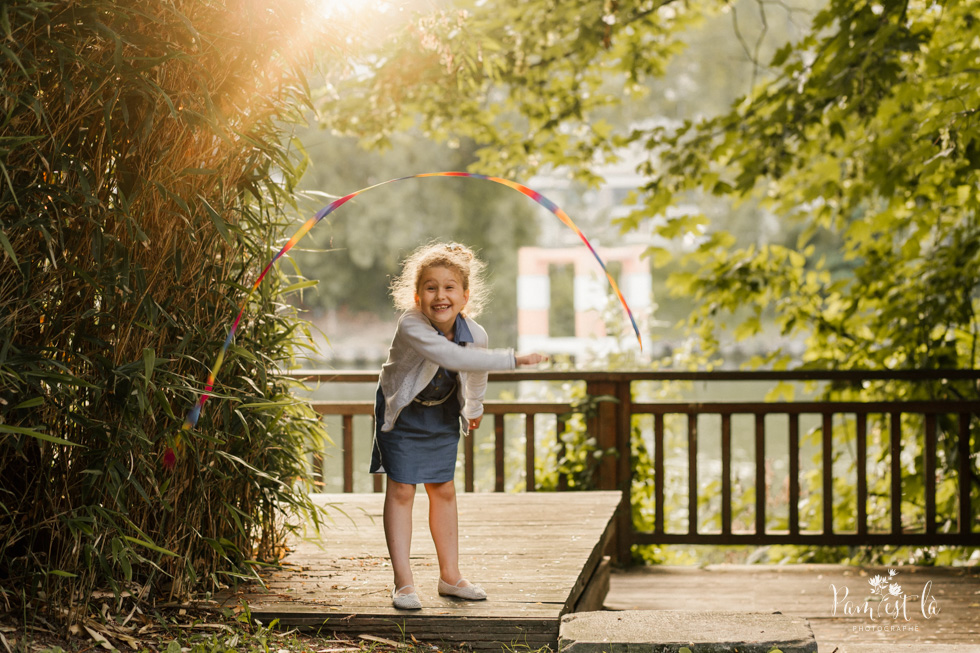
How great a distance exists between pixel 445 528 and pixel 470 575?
30 centimetres

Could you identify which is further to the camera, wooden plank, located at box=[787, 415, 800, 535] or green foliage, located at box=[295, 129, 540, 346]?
green foliage, located at box=[295, 129, 540, 346]

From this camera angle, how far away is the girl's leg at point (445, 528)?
2.64 metres

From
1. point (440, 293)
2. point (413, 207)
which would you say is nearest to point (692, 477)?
point (440, 293)

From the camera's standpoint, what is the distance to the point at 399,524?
2.61 meters

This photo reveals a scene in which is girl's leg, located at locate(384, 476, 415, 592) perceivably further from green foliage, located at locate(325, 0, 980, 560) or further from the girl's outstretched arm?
green foliage, located at locate(325, 0, 980, 560)

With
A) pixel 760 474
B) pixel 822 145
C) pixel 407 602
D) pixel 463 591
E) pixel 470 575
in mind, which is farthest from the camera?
pixel 822 145

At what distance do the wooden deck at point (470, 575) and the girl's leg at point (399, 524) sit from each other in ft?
0.39

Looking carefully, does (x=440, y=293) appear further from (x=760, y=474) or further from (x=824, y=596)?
(x=760, y=474)

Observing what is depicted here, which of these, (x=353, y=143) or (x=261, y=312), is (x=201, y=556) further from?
(x=353, y=143)

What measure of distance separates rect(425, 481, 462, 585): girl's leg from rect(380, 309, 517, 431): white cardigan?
0.24m

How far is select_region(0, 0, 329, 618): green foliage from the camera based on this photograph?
2.03 metres

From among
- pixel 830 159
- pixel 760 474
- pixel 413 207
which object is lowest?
pixel 760 474

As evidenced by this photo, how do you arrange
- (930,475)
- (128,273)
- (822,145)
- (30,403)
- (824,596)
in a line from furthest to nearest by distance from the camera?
(822,145)
(930,475)
(824,596)
(128,273)
(30,403)

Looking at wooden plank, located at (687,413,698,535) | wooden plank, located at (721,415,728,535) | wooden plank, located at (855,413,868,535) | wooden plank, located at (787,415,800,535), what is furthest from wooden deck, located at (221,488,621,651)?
wooden plank, located at (855,413,868,535)
